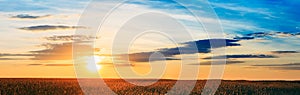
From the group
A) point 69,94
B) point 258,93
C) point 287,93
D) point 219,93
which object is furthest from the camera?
point 287,93

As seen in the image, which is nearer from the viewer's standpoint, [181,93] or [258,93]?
[181,93]

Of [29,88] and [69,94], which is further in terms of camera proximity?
[29,88]

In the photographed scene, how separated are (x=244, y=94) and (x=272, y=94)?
3.95m

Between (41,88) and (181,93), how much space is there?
35.4ft

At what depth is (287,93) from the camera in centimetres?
4831

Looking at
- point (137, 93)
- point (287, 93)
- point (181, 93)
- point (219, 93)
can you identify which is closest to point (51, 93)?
point (137, 93)

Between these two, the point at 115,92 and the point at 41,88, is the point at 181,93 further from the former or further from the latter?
the point at 41,88

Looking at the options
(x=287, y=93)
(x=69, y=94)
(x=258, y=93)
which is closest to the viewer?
(x=69, y=94)

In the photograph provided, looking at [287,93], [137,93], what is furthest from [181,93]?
[287,93]

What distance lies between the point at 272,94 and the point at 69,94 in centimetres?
1739

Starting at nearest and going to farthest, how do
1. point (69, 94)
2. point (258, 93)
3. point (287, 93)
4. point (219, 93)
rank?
point (69, 94)
point (219, 93)
point (258, 93)
point (287, 93)

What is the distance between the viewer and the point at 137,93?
38.0 meters

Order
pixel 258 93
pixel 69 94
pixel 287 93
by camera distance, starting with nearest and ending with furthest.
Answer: pixel 69 94, pixel 258 93, pixel 287 93

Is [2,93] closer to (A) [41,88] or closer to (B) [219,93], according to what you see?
(A) [41,88]
